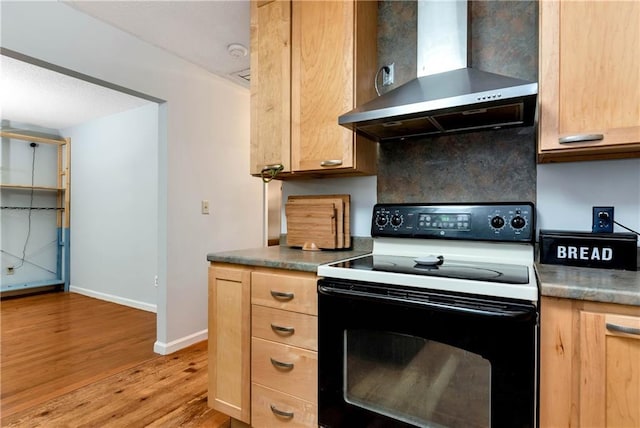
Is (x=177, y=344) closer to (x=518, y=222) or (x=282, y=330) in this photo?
(x=282, y=330)

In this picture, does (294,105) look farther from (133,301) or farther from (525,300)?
(133,301)

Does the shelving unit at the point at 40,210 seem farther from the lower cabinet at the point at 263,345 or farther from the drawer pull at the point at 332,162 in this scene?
the drawer pull at the point at 332,162

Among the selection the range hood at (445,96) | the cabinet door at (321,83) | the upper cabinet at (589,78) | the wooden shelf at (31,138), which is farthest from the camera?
the wooden shelf at (31,138)

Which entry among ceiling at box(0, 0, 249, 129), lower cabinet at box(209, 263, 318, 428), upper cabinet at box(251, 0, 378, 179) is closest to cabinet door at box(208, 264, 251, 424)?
lower cabinet at box(209, 263, 318, 428)

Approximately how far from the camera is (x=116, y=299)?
160 inches

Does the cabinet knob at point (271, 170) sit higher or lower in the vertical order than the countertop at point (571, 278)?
higher

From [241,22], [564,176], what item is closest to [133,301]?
[241,22]

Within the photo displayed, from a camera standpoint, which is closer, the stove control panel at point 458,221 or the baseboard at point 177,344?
the stove control panel at point 458,221

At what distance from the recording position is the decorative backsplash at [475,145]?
1431 millimetres

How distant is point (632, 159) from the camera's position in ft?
4.13

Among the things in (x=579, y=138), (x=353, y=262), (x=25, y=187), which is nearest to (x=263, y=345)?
(x=353, y=262)

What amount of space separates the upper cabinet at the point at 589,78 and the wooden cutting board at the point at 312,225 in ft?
3.15

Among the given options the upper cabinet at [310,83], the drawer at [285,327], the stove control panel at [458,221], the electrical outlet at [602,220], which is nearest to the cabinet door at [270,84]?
the upper cabinet at [310,83]

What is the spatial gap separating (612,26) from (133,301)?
449cm
